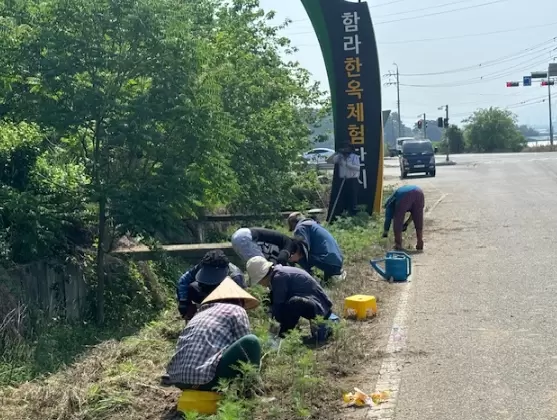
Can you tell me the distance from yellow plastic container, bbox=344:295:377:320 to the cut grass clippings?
284 mm

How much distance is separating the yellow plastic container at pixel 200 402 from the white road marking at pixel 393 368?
1214 mm

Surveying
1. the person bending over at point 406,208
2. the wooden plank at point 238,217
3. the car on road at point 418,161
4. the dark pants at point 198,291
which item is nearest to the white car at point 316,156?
the wooden plank at point 238,217

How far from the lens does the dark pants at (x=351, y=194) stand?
19234 millimetres

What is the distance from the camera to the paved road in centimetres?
624

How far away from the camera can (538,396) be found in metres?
6.24

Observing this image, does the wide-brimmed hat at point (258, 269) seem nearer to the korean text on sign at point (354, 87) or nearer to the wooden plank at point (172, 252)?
the wooden plank at point (172, 252)

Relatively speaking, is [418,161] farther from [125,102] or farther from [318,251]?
[125,102]

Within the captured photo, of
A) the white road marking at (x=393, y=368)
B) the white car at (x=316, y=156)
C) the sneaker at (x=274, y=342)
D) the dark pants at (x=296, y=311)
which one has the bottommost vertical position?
the white road marking at (x=393, y=368)

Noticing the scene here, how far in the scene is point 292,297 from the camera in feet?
27.0

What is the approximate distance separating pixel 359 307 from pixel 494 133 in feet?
276

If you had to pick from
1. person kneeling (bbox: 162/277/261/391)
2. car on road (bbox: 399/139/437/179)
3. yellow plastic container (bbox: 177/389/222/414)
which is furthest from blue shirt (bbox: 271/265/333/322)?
car on road (bbox: 399/139/437/179)

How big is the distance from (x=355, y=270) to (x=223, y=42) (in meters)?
5.87

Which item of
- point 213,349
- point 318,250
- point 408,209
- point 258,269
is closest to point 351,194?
point 408,209

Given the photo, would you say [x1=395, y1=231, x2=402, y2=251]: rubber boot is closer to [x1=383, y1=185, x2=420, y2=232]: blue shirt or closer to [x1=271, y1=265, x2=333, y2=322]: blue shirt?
[x1=383, y1=185, x2=420, y2=232]: blue shirt
